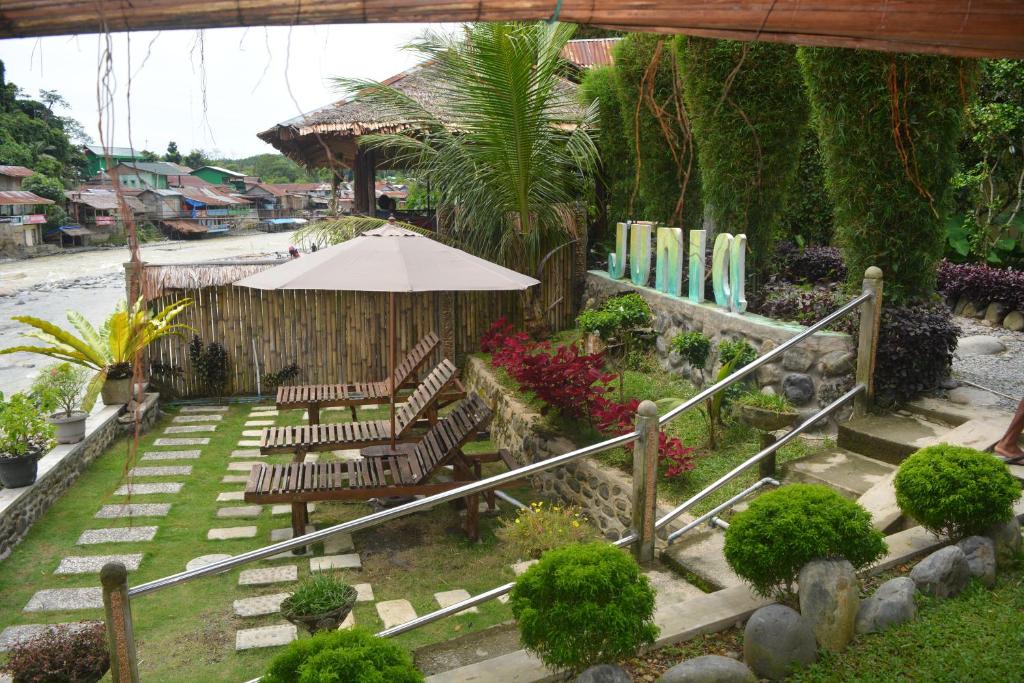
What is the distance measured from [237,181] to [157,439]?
67.8 m

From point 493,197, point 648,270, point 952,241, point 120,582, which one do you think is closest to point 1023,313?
point 952,241

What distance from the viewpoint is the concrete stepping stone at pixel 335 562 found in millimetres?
5309

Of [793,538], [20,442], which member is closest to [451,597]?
[793,538]

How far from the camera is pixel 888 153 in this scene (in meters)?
5.73

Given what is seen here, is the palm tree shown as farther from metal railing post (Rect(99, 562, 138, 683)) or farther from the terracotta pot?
metal railing post (Rect(99, 562, 138, 683))

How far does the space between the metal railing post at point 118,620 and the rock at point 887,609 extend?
2.98 metres

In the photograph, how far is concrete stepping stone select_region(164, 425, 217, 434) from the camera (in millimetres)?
8758

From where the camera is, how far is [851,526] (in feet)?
11.1

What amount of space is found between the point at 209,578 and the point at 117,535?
3.95 feet

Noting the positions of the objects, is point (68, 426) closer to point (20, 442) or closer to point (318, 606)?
point (20, 442)

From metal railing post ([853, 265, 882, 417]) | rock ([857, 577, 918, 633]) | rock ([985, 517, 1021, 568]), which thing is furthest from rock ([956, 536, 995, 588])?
metal railing post ([853, 265, 882, 417])

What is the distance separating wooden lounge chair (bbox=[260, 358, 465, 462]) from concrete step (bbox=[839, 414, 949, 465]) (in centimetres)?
313

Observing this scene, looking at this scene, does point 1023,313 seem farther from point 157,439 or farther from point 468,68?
point 157,439

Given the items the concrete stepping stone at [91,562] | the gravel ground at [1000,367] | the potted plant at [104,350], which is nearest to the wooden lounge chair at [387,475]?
the concrete stepping stone at [91,562]
